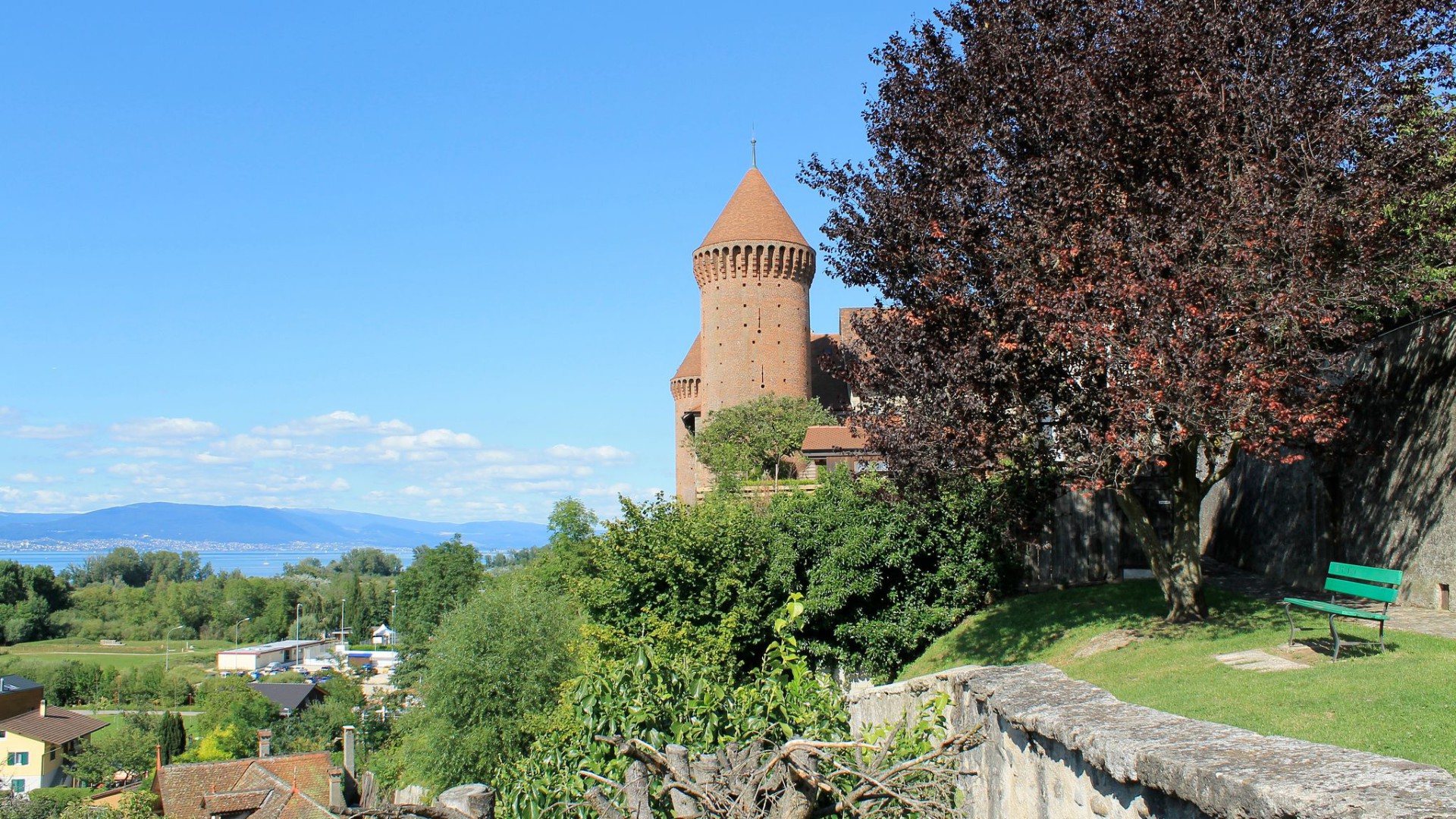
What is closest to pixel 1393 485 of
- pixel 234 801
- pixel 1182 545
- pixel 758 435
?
pixel 1182 545

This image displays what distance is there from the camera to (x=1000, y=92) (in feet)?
39.8

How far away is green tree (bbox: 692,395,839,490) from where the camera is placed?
138 ft

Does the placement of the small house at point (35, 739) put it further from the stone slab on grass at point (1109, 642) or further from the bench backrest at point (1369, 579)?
the bench backrest at point (1369, 579)

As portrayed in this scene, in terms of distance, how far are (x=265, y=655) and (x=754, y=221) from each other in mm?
72065

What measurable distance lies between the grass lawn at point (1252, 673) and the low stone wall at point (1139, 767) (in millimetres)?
1897

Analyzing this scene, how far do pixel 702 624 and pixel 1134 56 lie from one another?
13100mm

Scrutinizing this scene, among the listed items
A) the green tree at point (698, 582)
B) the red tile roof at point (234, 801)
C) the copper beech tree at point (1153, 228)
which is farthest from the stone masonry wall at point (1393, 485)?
the red tile roof at point (234, 801)

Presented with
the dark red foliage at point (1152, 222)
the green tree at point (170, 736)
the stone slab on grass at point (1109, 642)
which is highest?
the dark red foliage at point (1152, 222)

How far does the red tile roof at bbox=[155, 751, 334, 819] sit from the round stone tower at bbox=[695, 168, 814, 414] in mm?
22762

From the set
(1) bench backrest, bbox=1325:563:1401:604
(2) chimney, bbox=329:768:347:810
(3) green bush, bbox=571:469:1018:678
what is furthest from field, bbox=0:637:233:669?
(1) bench backrest, bbox=1325:563:1401:604

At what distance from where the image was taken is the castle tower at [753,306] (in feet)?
158

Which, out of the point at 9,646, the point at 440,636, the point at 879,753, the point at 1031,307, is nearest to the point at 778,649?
the point at 879,753

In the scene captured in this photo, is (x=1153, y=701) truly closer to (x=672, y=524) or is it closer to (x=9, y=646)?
(x=672, y=524)

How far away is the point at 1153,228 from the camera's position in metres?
11.2
